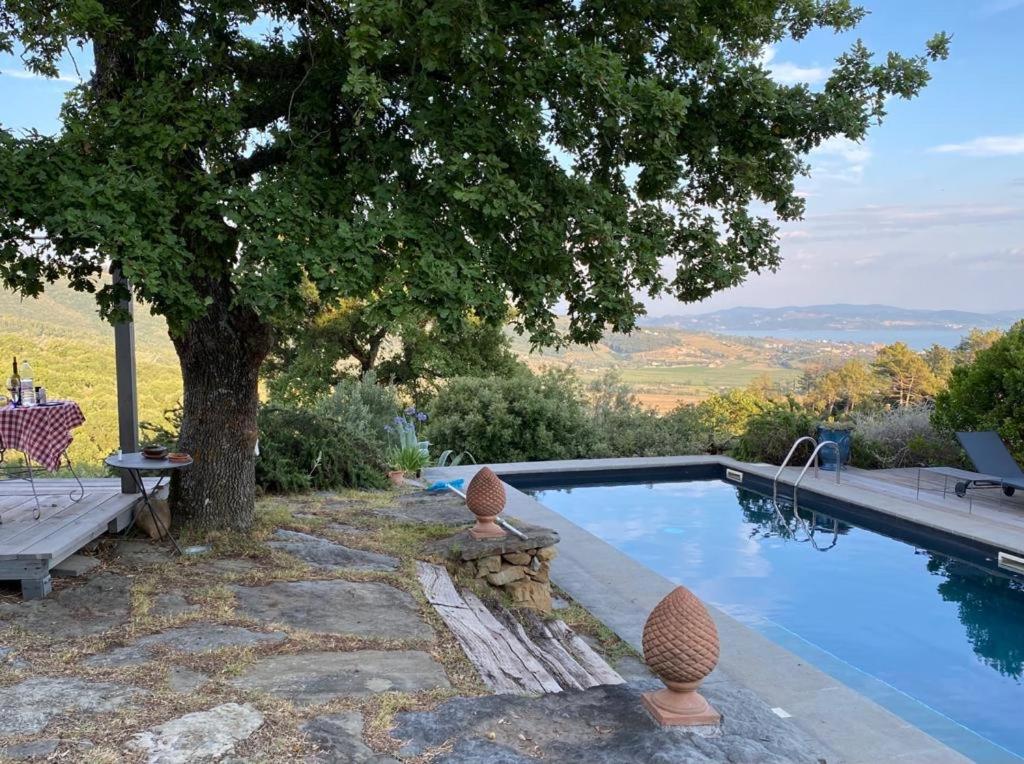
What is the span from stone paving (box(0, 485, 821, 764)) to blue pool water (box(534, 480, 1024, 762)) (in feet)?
6.14

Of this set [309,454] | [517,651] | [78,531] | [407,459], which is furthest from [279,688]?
[407,459]

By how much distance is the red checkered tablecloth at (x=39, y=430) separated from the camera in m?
5.09

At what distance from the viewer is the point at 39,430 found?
17.0 feet

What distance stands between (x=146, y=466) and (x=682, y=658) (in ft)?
12.0

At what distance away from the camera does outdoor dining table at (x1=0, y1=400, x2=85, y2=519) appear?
16.7 feet

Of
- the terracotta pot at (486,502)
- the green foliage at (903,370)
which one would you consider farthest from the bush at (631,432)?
the green foliage at (903,370)

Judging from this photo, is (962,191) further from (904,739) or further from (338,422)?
(904,739)

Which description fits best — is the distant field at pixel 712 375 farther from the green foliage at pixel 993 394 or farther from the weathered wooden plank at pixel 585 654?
the weathered wooden plank at pixel 585 654

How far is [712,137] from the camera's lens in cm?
512

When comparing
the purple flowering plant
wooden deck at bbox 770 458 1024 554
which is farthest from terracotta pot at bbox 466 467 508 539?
wooden deck at bbox 770 458 1024 554

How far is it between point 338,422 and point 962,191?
16.4 meters

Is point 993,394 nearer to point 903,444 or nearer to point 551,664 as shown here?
point 903,444

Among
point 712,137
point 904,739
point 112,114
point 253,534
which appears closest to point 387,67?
point 112,114

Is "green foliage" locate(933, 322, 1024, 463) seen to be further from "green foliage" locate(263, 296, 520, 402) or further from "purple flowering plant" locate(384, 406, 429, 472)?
"green foliage" locate(263, 296, 520, 402)
